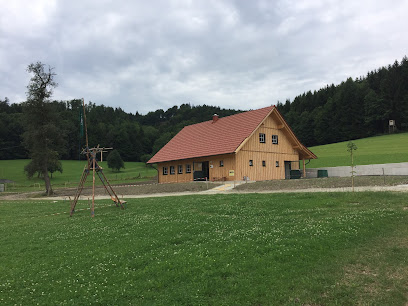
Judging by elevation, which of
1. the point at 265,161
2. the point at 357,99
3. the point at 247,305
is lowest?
the point at 247,305

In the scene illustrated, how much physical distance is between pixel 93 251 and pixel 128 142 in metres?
110

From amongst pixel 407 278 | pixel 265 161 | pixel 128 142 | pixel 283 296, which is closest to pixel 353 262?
pixel 407 278

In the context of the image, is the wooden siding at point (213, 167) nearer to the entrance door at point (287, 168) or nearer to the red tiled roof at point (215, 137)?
the red tiled roof at point (215, 137)

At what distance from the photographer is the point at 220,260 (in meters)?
7.20

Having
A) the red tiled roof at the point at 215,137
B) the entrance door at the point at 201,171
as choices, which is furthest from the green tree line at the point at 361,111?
the entrance door at the point at 201,171

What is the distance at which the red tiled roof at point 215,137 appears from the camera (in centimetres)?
3406

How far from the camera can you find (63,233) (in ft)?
38.0

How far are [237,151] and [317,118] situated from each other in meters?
72.1

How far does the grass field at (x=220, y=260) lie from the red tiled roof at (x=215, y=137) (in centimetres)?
2139

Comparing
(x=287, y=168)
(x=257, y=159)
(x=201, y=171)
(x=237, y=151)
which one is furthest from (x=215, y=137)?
(x=287, y=168)

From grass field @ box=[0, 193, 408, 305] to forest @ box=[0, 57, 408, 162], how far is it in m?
63.5

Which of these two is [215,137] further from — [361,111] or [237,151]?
[361,111]

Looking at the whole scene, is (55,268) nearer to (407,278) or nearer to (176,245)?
(176,245)

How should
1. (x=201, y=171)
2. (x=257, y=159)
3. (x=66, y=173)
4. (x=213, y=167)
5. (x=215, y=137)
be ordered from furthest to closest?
(x=66, y=173)
(x=215, y=137)
(x=201, y=171)
(x=257, y=159)
(x=213, y=167)
